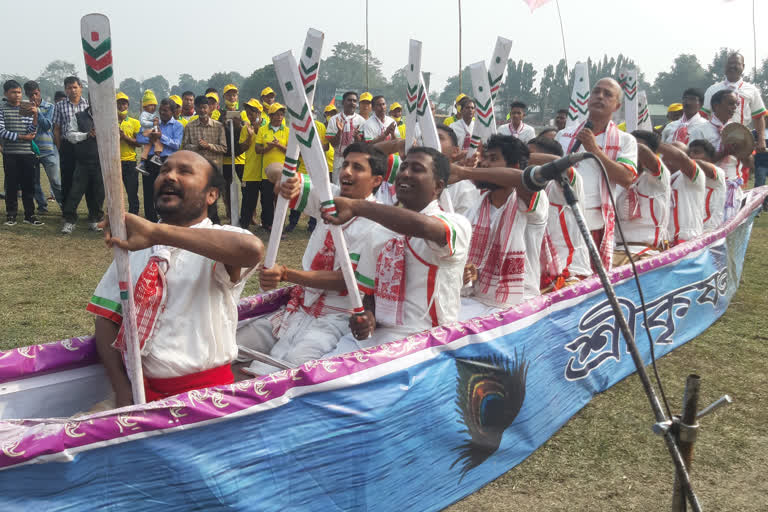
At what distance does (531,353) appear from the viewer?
11.8 feet

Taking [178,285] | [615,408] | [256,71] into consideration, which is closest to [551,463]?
[615,408]

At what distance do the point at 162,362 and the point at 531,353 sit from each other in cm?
189

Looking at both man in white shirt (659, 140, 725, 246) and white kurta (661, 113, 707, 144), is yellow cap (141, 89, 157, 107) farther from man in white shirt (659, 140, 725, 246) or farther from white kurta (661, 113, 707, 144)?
man in white shirt (659, 140, 725, 246)

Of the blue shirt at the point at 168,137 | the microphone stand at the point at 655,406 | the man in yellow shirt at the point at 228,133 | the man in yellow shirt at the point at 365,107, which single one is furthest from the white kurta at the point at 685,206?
the blue shirt at the point at 168,137

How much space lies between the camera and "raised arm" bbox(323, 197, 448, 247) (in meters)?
2.79

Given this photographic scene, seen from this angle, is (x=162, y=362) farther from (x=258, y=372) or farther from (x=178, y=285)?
(x=258, y=372)

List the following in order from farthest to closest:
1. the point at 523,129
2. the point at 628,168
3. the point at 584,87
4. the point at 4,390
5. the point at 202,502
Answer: the point at 523,129 < the point at 584,87 < the point at 628,168 < the point at 4,390 < the point at 202,502

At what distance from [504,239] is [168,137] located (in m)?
6.42

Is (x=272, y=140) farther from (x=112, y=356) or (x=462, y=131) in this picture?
(x=112, y=356)

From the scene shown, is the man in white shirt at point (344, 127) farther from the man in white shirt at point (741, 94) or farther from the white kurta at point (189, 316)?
the white kurta at point (189, 316)

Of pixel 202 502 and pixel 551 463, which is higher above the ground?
pixel 202 502

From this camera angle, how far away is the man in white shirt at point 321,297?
3.56m

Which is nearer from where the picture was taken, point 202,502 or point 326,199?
point 202,502

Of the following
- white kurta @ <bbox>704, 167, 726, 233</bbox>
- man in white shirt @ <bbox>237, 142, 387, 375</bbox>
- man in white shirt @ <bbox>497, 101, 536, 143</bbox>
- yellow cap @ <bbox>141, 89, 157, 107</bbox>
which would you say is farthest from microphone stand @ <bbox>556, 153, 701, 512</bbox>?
yellow cap @ <bbox>141, 89, 157, 107</bbox>
